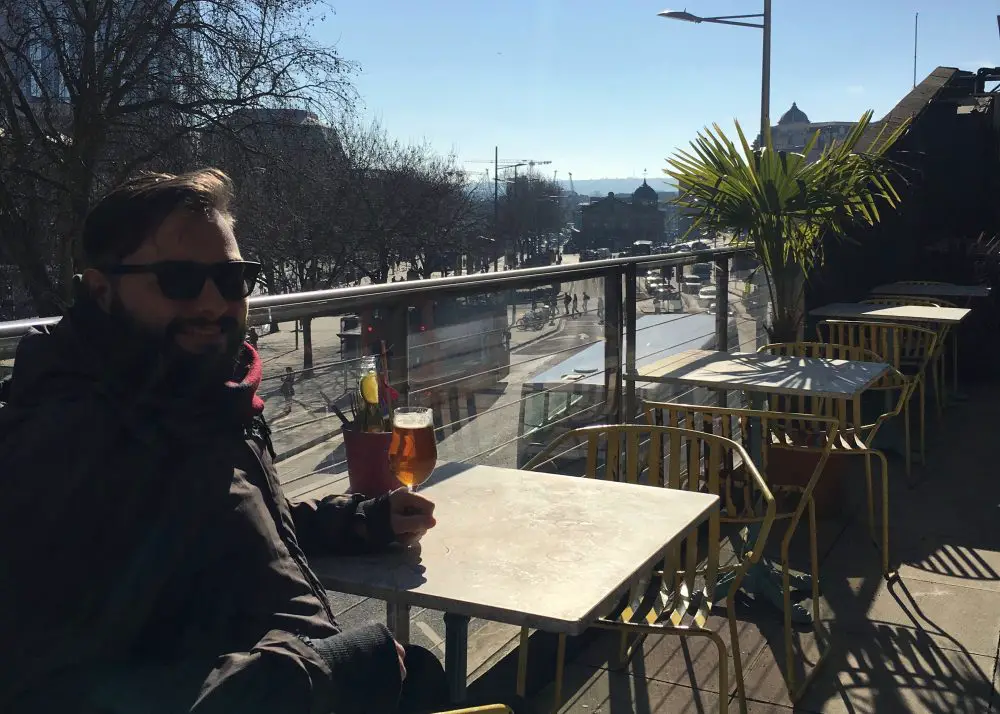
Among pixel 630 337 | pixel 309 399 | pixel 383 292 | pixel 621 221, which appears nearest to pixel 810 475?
pixel 630 337

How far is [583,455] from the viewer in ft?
12.2

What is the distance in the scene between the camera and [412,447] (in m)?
1.88

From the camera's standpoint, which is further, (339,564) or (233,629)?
(339,564)

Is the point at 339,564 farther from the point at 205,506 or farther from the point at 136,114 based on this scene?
the point at 136,114

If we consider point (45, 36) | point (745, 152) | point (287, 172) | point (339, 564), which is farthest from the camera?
point (287, 172)

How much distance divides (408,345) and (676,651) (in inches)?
57.1

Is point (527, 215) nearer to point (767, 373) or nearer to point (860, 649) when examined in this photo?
point (767, 373)

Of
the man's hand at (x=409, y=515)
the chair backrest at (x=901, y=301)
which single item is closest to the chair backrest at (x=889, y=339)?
the chair backrest at (x=901, y=301)

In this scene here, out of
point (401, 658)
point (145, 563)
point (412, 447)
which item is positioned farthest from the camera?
point (412, 447)

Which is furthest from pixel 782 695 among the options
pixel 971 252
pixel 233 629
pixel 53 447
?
pixel 971 252

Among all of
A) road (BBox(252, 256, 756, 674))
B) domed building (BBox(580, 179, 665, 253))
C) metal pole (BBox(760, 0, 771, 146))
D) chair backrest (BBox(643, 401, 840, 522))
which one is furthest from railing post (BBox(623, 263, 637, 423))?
domed building (BBox(580, 179, 665, 253))

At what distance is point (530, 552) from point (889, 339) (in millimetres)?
4944

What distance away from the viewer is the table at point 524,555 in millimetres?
1577

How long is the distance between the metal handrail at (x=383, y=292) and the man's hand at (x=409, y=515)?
65 cm
